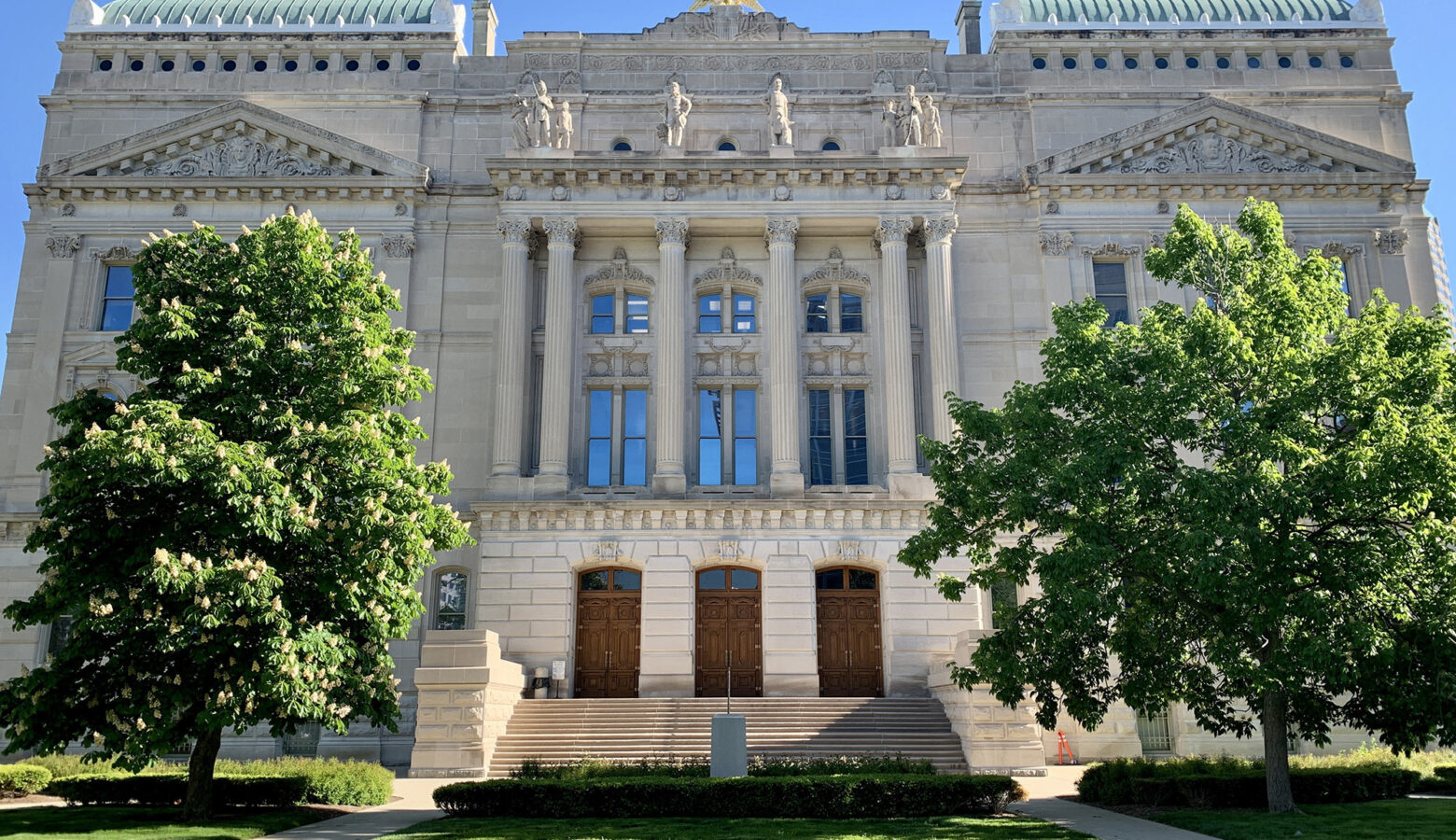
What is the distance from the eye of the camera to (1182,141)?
40.0 metres

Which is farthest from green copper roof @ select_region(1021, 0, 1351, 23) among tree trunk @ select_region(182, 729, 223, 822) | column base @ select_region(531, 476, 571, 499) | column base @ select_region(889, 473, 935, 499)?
tree trunk @ select_region(182, 729, 223, 822)

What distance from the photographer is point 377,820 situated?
69.1 feet

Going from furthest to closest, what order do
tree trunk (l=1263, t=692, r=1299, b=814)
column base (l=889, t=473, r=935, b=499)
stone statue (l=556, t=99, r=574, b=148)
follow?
stone statue (l=556, t=99, r=574, b=148) < column base (l=889, t=473, r=935, b=499) < tree trunk (l=1263, t=692, r=1299, b=814)

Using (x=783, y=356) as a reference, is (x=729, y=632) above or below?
below

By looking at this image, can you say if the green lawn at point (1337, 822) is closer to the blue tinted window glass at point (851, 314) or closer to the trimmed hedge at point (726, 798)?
the trimmed hedge at point (726, 798)

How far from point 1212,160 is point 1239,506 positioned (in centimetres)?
2397

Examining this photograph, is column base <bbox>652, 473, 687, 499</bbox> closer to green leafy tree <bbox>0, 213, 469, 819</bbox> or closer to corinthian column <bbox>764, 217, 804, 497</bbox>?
corinthian column <bbox>764, 217, 804, 497</bbox>

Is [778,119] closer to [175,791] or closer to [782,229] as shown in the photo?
[782,229]

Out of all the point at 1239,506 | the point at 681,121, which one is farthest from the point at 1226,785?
the point at 681,121

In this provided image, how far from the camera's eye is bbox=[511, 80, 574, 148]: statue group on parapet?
126 ft

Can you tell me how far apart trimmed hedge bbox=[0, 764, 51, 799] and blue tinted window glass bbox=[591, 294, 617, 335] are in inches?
785

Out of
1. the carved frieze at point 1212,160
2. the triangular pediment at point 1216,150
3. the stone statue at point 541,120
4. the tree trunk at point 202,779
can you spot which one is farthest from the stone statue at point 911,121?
the tree trunk at point 202,779

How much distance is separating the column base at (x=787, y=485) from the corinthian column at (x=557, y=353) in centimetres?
616

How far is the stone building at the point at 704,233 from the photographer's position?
34.7 metres
